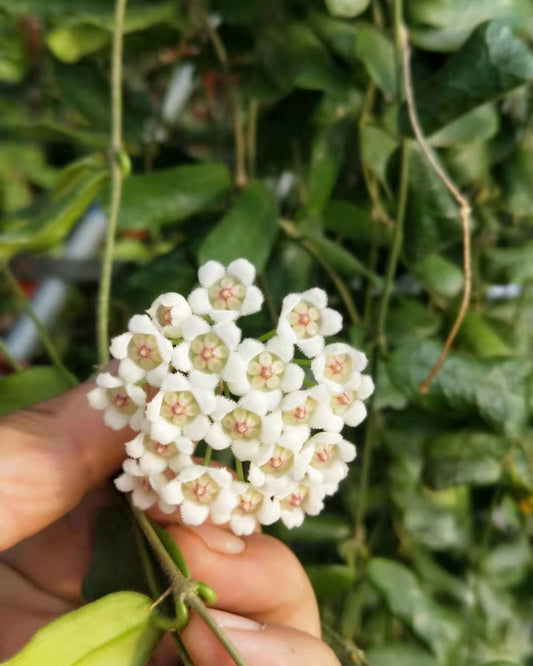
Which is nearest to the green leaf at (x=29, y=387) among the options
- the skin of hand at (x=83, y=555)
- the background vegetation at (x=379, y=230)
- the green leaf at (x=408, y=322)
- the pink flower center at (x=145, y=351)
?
the background vegetation at (x=379, y=230)

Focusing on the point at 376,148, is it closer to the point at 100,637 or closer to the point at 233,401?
the point at 233,401

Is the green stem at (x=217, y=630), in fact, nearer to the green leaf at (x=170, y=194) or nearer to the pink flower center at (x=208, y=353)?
the pink flower center at (x=208, y=353)

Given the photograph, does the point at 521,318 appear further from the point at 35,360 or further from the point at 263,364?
the point at 35,360

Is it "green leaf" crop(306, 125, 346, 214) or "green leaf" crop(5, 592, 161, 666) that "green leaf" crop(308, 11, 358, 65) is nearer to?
"green leaf" crop(306, 125, 346, 214)

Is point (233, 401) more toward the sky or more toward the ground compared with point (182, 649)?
more toward the sky

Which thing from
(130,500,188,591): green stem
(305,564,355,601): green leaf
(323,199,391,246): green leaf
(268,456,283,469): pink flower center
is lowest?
(305,564,355,601): green leaf

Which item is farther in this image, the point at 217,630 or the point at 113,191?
the point at 113,191

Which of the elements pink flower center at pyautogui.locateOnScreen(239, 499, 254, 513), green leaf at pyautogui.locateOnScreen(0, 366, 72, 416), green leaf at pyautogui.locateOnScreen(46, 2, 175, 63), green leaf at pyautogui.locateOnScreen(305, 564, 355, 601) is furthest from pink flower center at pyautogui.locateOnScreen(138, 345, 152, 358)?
green leaf at pyautogui.locateOnScreen(46, 2, 175, 63)

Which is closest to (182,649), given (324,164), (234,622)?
(234,622)
